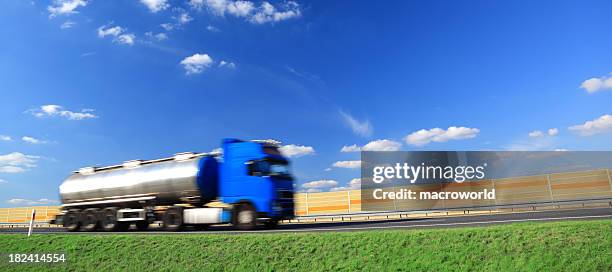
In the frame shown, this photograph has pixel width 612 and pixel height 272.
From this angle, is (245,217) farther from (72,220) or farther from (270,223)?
(72,220)

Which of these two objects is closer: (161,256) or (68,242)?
(161,256)

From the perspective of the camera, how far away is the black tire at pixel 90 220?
21781 millimetres

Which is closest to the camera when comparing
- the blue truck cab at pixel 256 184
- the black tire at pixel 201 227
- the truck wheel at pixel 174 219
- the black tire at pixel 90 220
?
the blue truck cab at pixel 256 184

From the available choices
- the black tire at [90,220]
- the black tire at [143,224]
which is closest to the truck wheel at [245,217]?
the black tire at [143,224]

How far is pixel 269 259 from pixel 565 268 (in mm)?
6338

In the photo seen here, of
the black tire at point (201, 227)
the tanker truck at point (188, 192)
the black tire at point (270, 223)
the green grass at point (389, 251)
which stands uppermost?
the tanker truck at point (188, 192)

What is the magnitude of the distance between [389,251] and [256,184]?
814 centimetres

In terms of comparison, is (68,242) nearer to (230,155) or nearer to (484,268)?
(230,155)

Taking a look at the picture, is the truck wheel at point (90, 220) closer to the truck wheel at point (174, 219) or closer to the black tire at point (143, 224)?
the black tire at point (143, 224)

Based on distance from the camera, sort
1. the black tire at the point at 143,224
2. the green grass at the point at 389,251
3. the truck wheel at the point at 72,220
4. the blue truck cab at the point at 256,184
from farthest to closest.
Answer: the truck wheel at the point at 72,220
the black tire at the point at 143,224
the blue truck cab at the point at 256,184
the green grass at the point at 389,251

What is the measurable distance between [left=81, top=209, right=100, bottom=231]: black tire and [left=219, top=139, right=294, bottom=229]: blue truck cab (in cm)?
795

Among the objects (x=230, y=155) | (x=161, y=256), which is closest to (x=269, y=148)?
(x=230, y=155)

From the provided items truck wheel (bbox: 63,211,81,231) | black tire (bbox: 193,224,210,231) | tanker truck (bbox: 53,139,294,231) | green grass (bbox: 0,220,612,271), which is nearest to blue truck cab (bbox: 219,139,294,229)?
tanker truck (bbox: 53,139,294,231)

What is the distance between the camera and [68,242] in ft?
47.3
